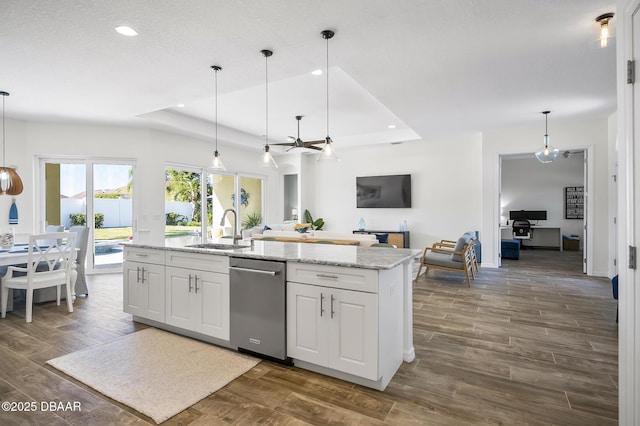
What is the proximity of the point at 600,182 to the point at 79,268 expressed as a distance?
862 cm

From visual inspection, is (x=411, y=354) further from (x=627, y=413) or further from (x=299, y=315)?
(x=627, y=413)

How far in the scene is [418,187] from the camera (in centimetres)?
797

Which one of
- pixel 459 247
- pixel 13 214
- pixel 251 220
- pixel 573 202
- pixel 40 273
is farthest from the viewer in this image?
pixel 573 202

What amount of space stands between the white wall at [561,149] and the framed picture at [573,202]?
4.20 meters

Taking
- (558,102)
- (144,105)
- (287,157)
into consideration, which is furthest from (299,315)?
(287,157)

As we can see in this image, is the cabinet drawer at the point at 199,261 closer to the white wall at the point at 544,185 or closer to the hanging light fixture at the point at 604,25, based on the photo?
the hanging light fixture at the point at 604,25

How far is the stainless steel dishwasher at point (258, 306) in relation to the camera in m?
2.48

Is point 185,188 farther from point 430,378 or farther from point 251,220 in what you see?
point 430,378

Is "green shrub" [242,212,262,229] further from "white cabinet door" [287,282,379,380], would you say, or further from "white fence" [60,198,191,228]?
"white cabinet door" [287,282,379,380]

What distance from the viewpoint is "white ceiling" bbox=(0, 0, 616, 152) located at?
2461 millimetres

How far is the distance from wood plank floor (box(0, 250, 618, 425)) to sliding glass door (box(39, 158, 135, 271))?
2134 millimetres

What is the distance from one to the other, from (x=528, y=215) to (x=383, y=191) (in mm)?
4927

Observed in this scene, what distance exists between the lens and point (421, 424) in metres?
1.87

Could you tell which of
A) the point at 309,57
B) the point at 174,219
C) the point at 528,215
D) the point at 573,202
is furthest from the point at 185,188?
the point at 573,202
